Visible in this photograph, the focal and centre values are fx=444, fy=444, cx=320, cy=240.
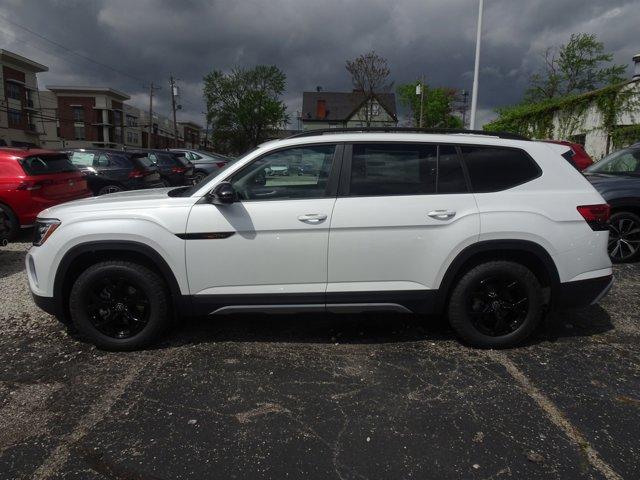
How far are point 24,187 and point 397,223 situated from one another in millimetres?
6720

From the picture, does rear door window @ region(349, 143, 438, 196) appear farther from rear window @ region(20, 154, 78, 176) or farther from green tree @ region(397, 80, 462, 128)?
green tree @ region(397, 80, 462, 128)

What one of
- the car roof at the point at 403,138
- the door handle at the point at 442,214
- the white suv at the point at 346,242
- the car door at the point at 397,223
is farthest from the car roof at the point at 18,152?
the door handle at the point at 442,214

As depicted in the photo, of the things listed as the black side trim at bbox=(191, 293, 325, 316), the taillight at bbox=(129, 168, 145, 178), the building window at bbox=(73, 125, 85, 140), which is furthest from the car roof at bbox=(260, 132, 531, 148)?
the building window at bbox=(73, 125, 85, 140)

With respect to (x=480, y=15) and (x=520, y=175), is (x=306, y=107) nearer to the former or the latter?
(x=480, y=15)

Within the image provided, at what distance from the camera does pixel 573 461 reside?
7.91 ft

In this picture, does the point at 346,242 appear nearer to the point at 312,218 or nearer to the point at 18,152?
the point at 312,218

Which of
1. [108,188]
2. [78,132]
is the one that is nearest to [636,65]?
[108,188]

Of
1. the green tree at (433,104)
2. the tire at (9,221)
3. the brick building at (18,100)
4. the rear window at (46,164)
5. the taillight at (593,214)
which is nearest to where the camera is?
the taillight at (593,214)

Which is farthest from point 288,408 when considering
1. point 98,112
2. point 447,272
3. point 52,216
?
point 98,112

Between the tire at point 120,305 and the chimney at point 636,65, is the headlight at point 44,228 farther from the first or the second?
the chimney at point 636,65

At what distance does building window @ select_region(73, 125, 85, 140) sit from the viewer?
69.1m

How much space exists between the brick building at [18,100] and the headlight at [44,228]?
53.2m

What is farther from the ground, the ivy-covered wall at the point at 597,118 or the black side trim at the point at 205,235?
the ivy-covered wall at the point at 597,118

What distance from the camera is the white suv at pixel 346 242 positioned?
11.3ft
